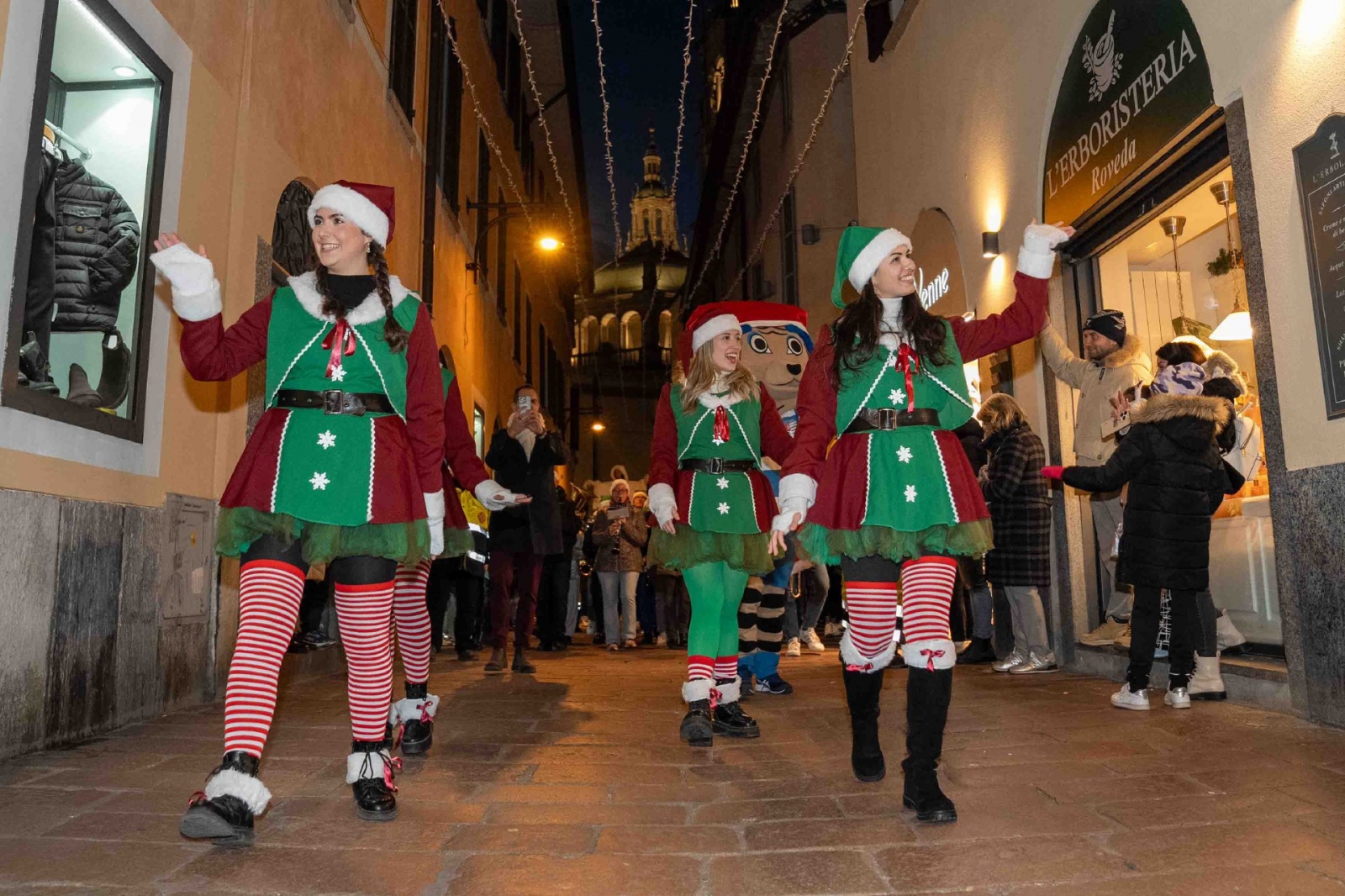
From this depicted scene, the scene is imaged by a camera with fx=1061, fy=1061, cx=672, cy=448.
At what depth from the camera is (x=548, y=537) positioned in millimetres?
8016

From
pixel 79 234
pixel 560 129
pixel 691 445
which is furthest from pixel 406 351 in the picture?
pixel 560 129

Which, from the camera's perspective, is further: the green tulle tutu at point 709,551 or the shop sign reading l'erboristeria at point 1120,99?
the shop sign reading l'erboristeria at point 1120,99

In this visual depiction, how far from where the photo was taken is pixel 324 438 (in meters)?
3.23

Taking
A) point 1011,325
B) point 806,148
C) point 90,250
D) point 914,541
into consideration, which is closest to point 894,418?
point 914,541

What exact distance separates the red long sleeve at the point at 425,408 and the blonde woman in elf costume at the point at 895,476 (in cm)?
115

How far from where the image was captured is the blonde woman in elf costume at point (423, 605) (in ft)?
14.3

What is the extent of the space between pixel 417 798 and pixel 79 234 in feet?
9.91

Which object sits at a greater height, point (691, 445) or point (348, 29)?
point (348, 29)

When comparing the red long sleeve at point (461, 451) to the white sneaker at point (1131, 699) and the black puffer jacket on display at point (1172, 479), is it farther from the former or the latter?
the white sneaker at point (1131, 699)

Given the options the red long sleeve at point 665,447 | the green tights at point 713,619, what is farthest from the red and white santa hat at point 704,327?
the green tights at point 713,619

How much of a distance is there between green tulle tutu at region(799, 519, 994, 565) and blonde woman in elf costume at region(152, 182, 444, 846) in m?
1.34

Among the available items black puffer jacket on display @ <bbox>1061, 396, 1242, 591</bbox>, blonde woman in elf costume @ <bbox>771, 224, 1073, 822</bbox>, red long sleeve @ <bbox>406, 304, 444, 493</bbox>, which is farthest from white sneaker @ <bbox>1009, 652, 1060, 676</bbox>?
red long sleeve @ <bbox>406, 304, 444, 493</bbox>

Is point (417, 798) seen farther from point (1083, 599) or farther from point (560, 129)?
point (560, 129)

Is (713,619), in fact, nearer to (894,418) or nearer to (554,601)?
(894,418)
